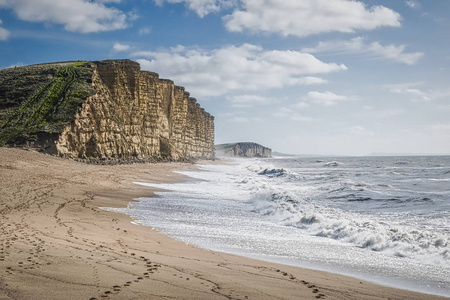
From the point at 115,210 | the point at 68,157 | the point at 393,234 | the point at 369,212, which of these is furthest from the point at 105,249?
the point at 68,157

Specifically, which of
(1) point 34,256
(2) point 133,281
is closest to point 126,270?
(2) point 133,281

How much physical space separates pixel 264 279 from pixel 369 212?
468 inches

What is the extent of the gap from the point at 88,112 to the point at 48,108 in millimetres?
4004

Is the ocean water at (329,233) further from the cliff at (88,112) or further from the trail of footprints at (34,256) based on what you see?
the cliff at (88,112)

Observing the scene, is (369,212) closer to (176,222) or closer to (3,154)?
(176,222)

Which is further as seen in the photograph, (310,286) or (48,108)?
(48,108)

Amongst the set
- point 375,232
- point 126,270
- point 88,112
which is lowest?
point 375,232

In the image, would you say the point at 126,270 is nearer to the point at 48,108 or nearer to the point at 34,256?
the point at 34,256

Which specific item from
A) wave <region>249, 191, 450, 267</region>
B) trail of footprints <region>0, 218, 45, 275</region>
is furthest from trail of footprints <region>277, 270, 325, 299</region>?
wave <region>249, 191, 450, 267</region>

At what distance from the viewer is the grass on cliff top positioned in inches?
1442

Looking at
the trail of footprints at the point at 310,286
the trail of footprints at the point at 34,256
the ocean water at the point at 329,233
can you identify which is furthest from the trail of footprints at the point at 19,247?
the trail of footprints at the point at 310,286

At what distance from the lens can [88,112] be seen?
1630 inches

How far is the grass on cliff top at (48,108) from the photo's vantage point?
1442 inches

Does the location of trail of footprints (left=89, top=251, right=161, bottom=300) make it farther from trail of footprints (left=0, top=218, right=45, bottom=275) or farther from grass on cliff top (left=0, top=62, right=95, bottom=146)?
grass on cliff top (left=0, top=62, right=95, bottom=146)
